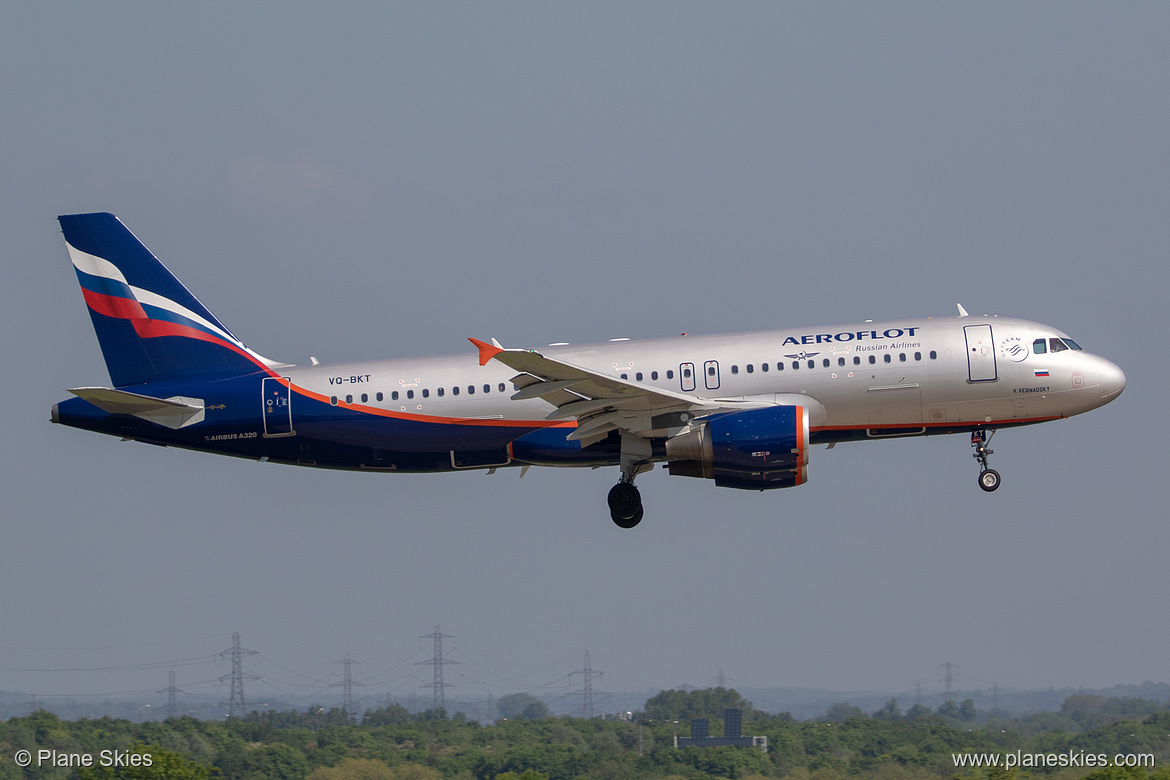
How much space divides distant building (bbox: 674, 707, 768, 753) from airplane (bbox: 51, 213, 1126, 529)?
57932 mm

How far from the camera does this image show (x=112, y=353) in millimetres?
38594

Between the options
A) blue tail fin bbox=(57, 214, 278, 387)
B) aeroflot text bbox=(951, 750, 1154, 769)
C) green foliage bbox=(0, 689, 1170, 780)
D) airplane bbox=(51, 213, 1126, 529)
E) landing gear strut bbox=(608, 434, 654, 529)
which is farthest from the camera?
aeroflot text bbox=(951, 750, 1154, 769)

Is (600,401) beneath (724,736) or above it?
above

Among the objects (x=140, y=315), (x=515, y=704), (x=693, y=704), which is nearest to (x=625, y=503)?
(x=140, y=315)

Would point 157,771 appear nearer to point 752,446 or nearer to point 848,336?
point 752,446

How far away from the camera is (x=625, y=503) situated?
36562mm

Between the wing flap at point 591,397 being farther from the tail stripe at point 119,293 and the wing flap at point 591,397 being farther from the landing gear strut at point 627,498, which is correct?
the tail stripe at point 119,293

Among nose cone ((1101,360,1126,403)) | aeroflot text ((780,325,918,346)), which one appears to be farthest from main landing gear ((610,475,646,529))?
nose cone ((1101,360,1126,403))

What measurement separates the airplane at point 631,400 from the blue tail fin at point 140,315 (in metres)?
0.09

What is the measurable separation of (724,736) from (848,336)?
68058 mm

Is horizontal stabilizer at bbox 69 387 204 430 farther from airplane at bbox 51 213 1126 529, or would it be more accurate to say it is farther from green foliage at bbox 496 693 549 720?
green foliage at bbox 496 693 549 720

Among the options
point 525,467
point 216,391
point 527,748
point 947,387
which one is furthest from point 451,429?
point 527,748

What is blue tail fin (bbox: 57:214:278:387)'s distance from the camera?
126ft

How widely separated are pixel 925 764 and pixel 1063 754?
1678cm
